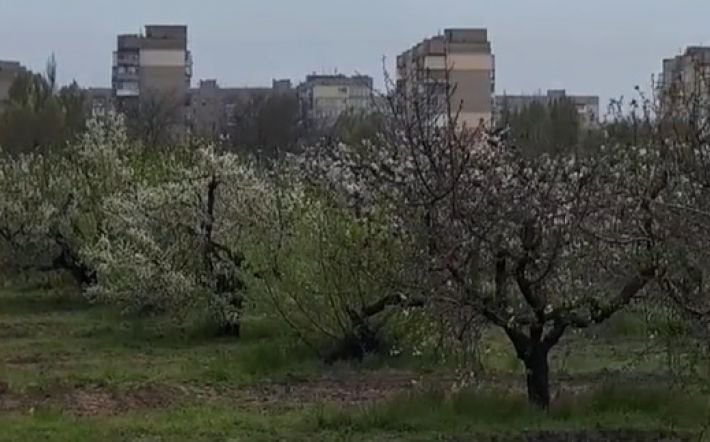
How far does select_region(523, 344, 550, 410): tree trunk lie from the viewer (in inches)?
448

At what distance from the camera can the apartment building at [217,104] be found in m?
47.1

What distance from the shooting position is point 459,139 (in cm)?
1095

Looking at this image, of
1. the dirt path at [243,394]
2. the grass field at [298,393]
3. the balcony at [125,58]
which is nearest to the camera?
the grass field at [298,393]

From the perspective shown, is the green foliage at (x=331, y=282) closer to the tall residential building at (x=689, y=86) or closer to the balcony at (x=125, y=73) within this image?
the tall residential building at (x=689, y=86)

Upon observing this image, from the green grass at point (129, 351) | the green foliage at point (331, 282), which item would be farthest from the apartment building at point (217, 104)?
the green foliage at point (331, 282)

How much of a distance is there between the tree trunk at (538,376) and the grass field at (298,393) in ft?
0.48

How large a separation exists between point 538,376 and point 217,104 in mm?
48172

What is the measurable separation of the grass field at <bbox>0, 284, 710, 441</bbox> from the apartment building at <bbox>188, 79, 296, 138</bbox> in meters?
22.2

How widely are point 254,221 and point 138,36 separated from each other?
4825 centimetres

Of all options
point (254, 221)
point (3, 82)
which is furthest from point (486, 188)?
point (3, 82)

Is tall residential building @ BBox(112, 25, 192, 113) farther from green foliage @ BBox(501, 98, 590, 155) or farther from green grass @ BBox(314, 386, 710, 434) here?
green grass @ BBox(314, 386, 710, 434)

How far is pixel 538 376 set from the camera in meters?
11.4

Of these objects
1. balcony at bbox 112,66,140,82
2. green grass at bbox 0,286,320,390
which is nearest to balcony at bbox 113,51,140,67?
balcony at bbox 112,66,140,82

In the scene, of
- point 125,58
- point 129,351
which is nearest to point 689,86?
point 129,351
